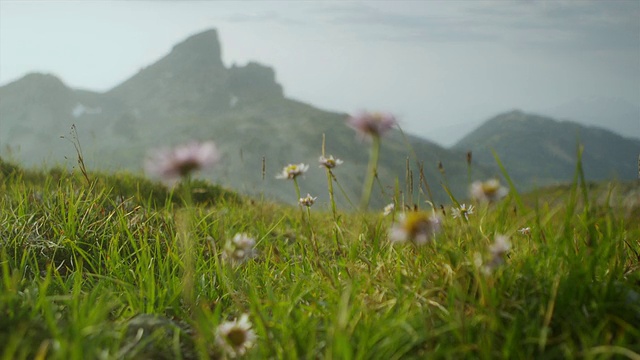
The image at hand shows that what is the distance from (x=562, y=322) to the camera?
285 cm

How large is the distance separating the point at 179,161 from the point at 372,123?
105 centimetres

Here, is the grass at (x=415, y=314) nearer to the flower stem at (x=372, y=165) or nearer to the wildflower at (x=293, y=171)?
the flower stem at (x=372, y=165)

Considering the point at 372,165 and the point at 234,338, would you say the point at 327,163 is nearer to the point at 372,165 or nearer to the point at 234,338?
the point at 372,165

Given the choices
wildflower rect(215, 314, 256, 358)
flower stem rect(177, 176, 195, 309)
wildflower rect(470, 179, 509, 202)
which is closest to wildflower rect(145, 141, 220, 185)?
flower stem rect(177, 176, 195, 309)

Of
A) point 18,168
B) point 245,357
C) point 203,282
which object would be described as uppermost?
point 245,357

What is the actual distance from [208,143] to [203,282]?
6.76ft

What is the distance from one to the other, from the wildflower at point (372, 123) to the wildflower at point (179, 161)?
0.83 meters

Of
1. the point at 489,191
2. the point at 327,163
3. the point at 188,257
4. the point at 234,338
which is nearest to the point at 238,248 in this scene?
the point at 234,338

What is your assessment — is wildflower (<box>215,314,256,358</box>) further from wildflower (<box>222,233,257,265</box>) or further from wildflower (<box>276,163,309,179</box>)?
wildflower (<box>276,163,309,179</box>)

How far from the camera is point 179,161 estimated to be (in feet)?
8.09

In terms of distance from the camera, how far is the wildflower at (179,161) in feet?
8.08

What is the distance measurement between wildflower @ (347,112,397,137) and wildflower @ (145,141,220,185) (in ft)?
2.73

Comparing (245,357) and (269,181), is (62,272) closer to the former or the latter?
(245,357)

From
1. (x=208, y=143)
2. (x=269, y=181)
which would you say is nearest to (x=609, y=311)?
(x=208, y=143)
